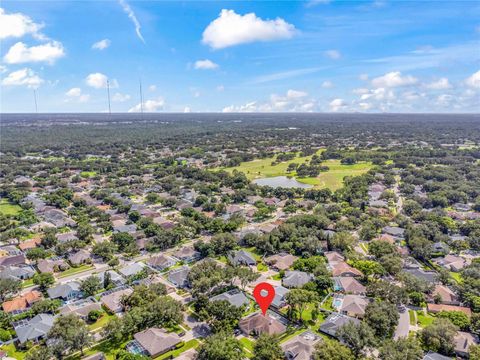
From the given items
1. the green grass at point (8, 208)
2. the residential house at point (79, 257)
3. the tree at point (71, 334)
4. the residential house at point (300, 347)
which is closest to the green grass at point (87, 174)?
the green grass at point (8, 208)

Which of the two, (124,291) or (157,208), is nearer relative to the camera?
(124,291)

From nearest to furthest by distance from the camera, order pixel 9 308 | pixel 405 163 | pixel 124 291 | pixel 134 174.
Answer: pixel 9 308 → pixel 124 291 → pixel 134 174 → pixel 405 163

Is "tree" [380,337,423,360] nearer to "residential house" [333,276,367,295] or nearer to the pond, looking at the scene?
"residential house" [333,276,367,295]

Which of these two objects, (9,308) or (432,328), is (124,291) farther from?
(432,328)

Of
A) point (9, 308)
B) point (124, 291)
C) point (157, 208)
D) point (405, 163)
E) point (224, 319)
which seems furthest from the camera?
point (405, 163)

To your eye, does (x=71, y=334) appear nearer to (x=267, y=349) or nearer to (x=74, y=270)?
(x=267, y=349)

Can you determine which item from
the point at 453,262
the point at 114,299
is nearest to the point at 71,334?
the point at 114,299

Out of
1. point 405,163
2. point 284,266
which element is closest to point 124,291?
point 284,266
